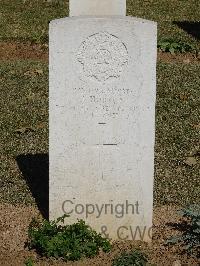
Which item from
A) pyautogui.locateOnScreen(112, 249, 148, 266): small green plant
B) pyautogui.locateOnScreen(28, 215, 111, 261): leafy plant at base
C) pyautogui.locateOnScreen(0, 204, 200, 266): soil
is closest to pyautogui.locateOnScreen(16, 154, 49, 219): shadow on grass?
pyautogui.locateOnScreen(0, 204, 200, 266): soil

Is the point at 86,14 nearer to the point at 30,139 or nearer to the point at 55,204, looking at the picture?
the point at 55,204

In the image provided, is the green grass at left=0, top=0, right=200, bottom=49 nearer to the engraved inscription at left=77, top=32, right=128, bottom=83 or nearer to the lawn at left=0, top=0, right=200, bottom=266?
the lawn at left=0, top=0, right=200, bottom=266

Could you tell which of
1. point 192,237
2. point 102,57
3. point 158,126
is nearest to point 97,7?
point 102,57

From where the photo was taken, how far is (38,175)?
6.88 metres

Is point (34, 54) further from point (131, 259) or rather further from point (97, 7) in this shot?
point (131, 259)

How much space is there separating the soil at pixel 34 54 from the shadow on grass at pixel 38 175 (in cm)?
456

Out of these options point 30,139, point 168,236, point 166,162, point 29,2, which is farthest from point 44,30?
point 168,236

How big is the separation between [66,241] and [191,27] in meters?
10.9

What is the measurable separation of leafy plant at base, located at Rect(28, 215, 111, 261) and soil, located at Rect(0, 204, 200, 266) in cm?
5

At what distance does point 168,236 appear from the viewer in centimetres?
541

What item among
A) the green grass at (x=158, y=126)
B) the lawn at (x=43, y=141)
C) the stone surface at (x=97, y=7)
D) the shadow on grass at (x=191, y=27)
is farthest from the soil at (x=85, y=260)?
the shadow on grass at (x=191, y=27)

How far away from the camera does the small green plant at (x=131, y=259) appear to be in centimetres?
472

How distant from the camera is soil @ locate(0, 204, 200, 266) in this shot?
497 centimetres

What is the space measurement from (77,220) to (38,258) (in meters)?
0.43
